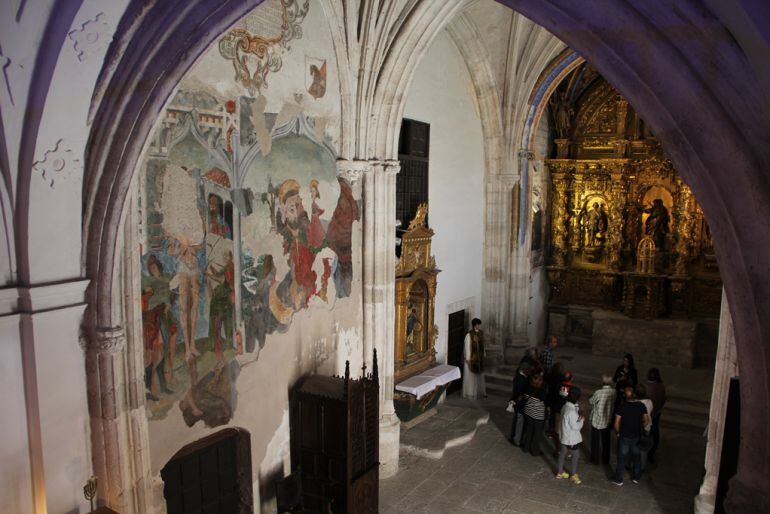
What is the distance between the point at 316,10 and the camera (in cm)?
808

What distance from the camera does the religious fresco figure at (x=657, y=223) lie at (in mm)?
15984

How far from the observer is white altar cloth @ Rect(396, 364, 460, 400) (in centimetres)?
1057

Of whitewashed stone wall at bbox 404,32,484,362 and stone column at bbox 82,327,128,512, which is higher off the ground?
whitewashed stone wall at bbox 404,32,484,362

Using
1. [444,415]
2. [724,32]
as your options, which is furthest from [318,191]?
[724,32]

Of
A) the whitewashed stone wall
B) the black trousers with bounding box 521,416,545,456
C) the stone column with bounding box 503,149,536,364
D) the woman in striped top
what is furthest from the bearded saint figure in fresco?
the stone column with bounding box 503,149,536,364

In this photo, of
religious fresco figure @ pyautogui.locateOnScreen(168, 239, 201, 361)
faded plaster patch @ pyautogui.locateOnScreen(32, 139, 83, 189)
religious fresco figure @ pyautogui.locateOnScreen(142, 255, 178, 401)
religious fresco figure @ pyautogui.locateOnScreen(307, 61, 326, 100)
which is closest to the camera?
faded plaster patch @ pyautogui.locateOnScreen(32, 139, 83, 189)

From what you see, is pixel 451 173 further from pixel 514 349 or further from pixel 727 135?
pixel 727 135

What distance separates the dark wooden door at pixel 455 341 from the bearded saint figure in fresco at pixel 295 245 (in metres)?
5.31

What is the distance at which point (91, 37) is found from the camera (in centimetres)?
404

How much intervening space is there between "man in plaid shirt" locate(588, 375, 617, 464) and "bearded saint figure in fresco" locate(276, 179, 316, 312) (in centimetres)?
451

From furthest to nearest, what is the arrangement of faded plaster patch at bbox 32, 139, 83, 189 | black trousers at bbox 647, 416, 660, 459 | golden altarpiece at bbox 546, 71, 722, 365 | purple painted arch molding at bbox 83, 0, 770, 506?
golden altarpiece at bbox 546, 71, 722, 365 < black trousers at bbox 647, 416, 660, 459 < faded plaster patch at bbox 32, 139, 83, 189 < purple painted arch molding at bbox 83, 0, 770, 506

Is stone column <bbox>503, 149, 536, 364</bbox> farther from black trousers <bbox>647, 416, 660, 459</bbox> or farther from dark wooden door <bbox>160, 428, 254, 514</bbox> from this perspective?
dark wooden door <bbox>160, 428, 254, 514</bbox>

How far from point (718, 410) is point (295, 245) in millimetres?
5379

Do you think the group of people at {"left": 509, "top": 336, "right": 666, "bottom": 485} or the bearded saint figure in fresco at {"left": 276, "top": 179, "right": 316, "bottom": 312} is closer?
the bearded saint figure in fresco at {"left": 276, "top": 179, "right": 316, "bottom": 312}
